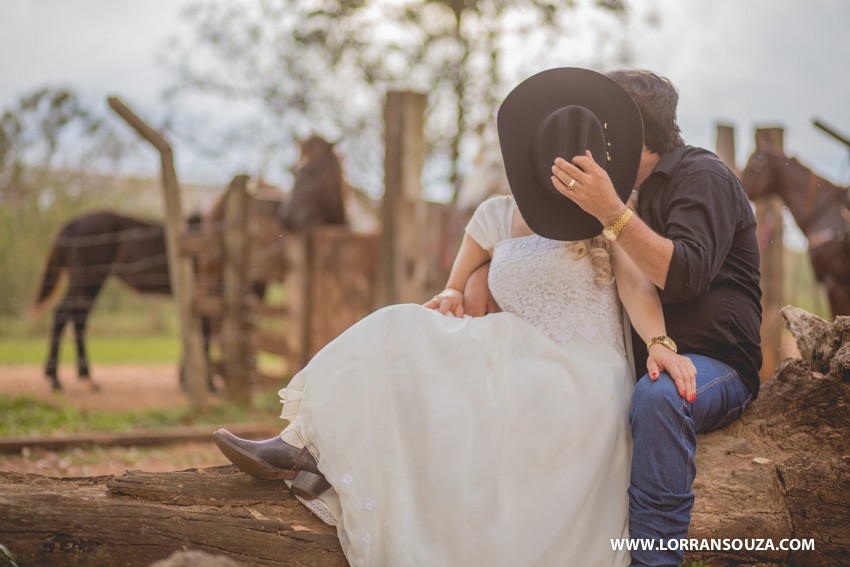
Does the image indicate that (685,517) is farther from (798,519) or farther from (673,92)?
(673,92)

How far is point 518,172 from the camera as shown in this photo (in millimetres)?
2705

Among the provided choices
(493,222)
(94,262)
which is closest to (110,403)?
(94,262)

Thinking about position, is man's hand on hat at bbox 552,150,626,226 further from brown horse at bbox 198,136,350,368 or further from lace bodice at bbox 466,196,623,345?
brown horse at bbox 198,136,350,368

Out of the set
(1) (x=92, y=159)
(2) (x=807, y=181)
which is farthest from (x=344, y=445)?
(1) (x=92, y=159)

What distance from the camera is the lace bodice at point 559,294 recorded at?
273cm

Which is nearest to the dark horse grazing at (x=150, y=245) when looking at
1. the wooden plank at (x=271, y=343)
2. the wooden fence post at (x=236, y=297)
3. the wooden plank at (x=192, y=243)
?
the wooden plank at (x=271, y=343)

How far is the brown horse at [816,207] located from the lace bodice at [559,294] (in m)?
5.72

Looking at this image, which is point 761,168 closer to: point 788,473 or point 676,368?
point 788,473

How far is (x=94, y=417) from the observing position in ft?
23.6

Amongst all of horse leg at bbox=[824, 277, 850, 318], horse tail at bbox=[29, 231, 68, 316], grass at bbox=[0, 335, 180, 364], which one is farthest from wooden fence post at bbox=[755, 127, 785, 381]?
grass at bbox=[0, 335, 180, 364]

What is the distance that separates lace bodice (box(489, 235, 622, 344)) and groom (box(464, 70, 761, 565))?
0.21m

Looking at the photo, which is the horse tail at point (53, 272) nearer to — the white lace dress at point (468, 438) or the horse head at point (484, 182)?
the horse head at point (484, 182)

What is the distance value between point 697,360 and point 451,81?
1133cm

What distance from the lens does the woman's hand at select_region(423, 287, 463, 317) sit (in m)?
3.04
